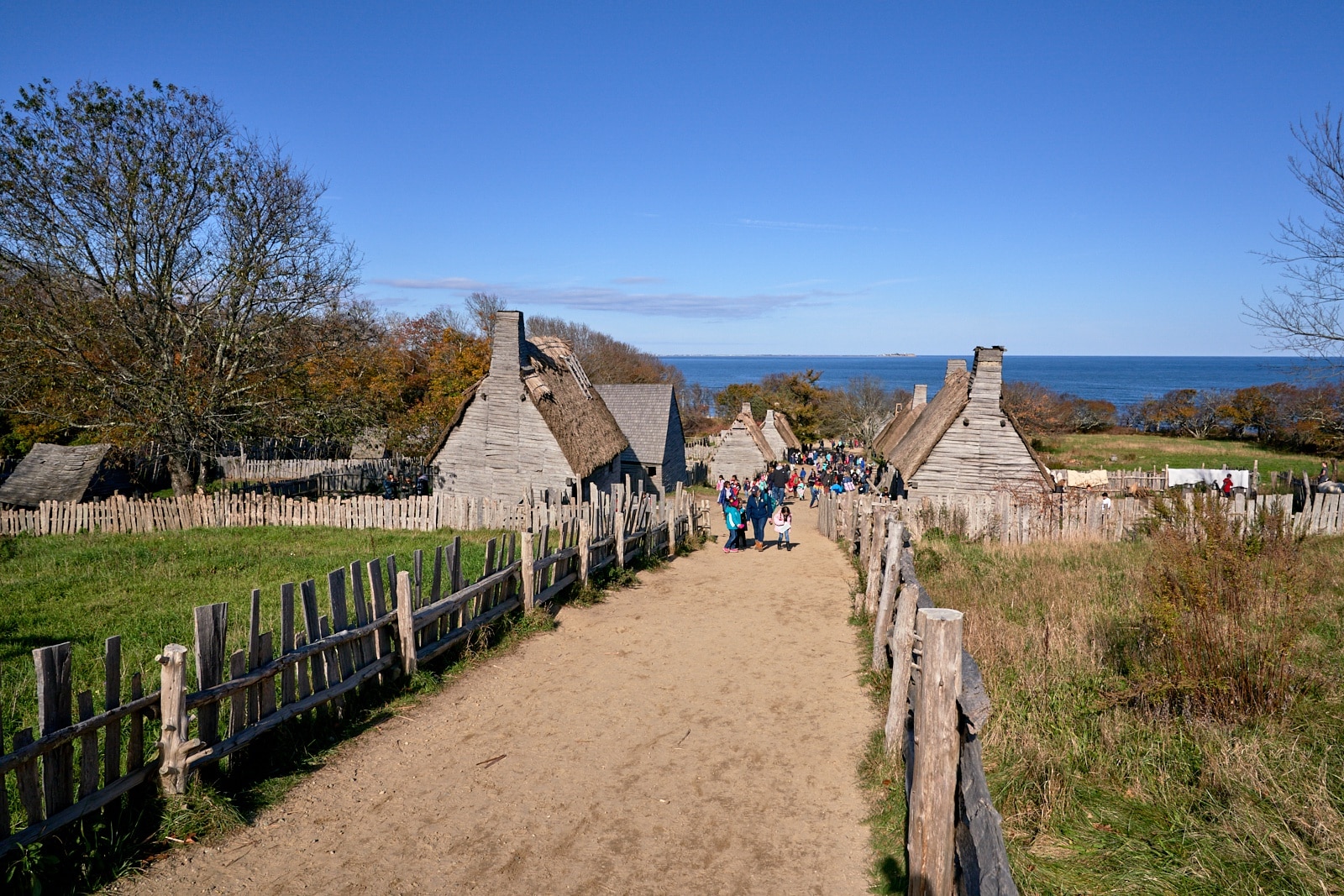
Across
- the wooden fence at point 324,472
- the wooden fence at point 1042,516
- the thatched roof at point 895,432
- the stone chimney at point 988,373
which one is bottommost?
the wooden fence at point 324,472

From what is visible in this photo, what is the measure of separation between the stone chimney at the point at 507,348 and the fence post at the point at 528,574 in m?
12.6

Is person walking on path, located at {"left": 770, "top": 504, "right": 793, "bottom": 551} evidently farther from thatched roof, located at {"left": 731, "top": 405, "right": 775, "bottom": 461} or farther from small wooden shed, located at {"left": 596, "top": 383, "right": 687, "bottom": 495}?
thatched roof, located at {"left": 731, "top": 405, "right": 775, "bottom": 461}

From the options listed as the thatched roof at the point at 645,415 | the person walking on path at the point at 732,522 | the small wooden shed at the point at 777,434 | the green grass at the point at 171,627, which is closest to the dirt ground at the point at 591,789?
the green grass at the point at 171,627

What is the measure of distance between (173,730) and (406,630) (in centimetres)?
284

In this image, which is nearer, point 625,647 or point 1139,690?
point 1139,690

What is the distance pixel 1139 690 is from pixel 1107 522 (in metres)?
13.7

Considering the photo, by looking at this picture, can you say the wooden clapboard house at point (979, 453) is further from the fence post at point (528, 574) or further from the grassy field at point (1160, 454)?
the grassy field at point (1160, 454)

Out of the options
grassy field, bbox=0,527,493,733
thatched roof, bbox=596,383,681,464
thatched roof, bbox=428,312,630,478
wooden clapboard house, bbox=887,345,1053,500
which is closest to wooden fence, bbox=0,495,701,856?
grassy field, bbox=0,527,493,733

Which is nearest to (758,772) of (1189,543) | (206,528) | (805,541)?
(1189,543)

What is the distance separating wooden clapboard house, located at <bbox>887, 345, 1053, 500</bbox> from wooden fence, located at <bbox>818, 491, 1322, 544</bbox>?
1984 mm

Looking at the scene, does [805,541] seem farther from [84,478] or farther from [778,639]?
[84,478]

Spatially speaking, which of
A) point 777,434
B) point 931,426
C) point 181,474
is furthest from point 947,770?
point 777,434

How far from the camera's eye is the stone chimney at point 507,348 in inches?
885

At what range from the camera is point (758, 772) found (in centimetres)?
661
